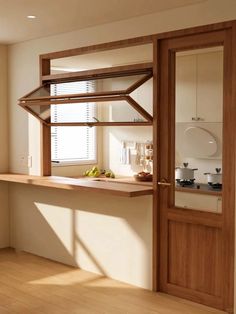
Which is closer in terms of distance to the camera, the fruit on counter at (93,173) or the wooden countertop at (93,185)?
the wooden countertop at (93,185)

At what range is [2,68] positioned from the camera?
19.5 feet

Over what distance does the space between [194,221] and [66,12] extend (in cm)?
207

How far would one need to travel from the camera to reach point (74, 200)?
518cm

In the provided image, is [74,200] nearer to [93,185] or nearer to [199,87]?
[93,185]

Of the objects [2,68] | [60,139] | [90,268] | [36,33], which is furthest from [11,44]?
[90,268]

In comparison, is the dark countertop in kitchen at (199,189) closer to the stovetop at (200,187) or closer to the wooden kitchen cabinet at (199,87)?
the stovetop at (200,187)

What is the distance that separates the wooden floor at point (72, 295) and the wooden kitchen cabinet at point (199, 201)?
790 millimetres

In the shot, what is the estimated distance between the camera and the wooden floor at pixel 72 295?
404cm

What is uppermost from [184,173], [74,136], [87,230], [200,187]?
[74,136]

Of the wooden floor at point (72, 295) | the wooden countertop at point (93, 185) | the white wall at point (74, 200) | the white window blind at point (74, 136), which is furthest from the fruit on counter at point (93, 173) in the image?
the wooden floor at point (72, 295)

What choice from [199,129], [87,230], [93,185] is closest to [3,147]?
[87,230]

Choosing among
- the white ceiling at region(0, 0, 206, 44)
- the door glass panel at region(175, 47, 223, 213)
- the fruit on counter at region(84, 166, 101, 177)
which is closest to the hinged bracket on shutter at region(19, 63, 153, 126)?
the door glass panel at region(175, 47, 223, 213)

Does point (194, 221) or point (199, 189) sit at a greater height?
point (199, 189)

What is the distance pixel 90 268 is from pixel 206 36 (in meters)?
2.50
